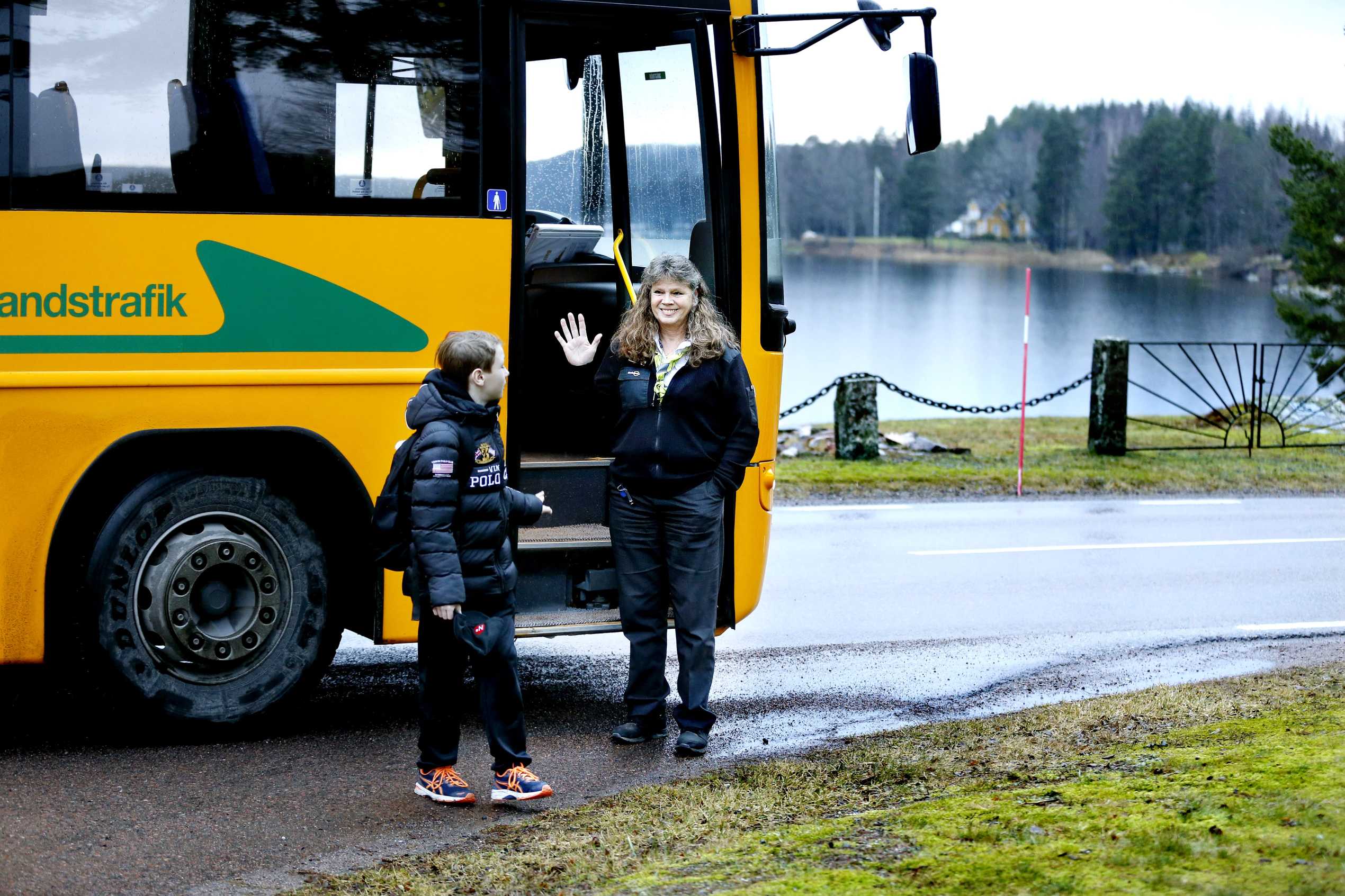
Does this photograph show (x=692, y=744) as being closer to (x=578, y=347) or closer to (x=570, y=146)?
Answer: (x=578, y=347)

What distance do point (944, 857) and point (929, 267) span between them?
112160mm

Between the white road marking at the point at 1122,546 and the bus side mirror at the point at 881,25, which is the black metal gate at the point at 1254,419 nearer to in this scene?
the white road marking at the point at 1122,546

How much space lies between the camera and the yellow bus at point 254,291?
18.4ft

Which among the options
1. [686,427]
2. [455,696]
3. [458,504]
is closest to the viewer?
[458,504]

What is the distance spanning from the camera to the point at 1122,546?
1155cm

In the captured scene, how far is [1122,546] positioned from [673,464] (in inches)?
257

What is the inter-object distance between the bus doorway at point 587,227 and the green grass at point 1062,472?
650cm

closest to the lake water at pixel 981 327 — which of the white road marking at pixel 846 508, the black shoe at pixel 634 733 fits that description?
the white road marking at pixel 846 508

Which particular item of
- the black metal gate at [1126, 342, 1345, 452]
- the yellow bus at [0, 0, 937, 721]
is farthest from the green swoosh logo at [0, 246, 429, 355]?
the black metal gate at [1126, 342, 1345, 452]

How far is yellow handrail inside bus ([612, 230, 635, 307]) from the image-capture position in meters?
6.79

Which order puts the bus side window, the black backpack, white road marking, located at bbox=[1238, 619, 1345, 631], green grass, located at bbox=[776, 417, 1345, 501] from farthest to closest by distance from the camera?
green grass, located at bbox=[776, 417, 1345, 501], white road marking, located at bbox=[1238, 619, 1345, 631], the bus side window, the black backpack

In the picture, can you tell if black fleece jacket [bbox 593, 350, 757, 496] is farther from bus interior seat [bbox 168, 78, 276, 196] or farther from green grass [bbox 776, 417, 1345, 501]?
green grass [bbox 776, 417, 1345, 501]

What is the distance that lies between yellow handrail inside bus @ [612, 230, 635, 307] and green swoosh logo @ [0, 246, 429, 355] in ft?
3.62

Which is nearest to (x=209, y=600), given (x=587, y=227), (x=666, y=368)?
(x=666, y=368)
